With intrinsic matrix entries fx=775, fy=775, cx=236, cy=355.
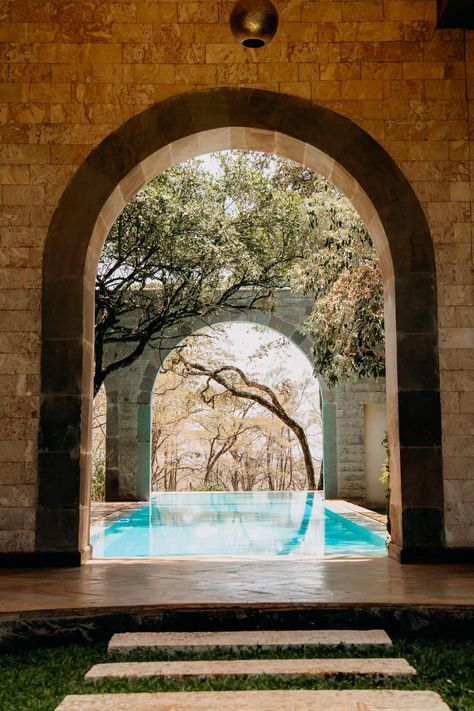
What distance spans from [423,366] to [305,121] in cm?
181

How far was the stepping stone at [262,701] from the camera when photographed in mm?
2398

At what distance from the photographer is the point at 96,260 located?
544 centimetres

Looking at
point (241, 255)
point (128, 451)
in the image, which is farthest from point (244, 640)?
point (128, 451)

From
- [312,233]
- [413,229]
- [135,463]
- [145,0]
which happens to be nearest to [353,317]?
[312,233]

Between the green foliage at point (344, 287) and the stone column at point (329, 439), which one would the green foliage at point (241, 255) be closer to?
the green foliage at point (344, 287)

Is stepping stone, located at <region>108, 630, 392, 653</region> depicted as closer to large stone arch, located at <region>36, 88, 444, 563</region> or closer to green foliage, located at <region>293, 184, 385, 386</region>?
large stone arch, located at <region>36, 88, 444, 563</region>

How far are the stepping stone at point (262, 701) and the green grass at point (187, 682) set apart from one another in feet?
0.49

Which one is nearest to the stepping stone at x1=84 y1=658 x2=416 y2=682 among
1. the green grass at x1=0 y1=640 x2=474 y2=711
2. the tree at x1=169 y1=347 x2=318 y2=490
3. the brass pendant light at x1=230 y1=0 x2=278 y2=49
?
the green grass at x1=0 y1=640 x2=474 y2=711

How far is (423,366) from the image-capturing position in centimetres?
498

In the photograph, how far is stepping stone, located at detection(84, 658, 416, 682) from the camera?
2775mm

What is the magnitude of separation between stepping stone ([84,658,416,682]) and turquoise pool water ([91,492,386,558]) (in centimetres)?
374

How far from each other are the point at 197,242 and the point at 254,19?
20.6 feet

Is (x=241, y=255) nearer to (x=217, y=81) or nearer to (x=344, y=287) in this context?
(x=344, y=287)

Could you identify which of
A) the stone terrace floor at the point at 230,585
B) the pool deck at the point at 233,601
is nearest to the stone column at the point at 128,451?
the stone terrace floor at the point at 230,585
